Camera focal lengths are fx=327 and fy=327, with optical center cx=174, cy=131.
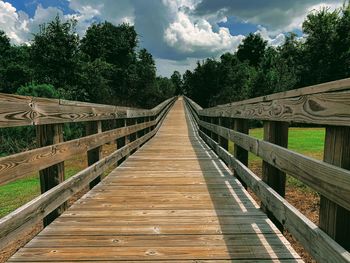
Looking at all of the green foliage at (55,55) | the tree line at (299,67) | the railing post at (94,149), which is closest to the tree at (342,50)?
the tree line at (299,67)

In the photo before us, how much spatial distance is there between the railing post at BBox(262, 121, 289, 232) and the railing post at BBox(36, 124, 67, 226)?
2.15 meters

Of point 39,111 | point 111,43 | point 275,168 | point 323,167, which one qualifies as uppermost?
point 111,43

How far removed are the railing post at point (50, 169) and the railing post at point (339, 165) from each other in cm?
250

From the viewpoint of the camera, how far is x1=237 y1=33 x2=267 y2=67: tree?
284ft

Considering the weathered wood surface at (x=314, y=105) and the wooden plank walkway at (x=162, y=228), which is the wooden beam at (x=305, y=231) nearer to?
the wooden plank walkway at (x=162, y=228)

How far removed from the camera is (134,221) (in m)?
3.36

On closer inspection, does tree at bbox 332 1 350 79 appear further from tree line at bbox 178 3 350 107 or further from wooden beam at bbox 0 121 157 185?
wooden beam at bbox 0 121 157 185

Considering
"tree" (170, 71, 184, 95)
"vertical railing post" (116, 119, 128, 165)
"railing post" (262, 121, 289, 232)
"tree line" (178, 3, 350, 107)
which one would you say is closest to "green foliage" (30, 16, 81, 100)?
"tree line" (178, 3, 350, 107)

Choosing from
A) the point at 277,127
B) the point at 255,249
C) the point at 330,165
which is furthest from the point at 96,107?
the point at 330,165

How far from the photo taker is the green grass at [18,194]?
7.01 metres

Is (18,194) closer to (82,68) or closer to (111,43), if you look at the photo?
(82,68)

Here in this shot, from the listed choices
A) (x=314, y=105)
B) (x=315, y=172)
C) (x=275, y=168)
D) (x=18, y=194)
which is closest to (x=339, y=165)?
(x=315, y=172)

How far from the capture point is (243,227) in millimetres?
3172

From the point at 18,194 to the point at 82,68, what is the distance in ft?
78.3
